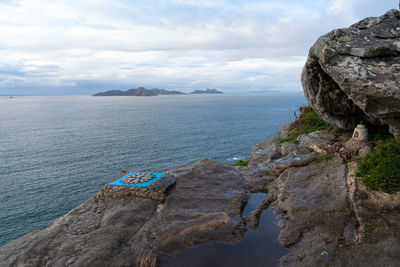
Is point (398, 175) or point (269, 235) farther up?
point (398, 175)

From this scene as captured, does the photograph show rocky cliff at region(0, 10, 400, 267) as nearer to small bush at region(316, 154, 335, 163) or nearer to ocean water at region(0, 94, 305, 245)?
small bush at region(316, 154, 335, 163)

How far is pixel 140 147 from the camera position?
49.1m

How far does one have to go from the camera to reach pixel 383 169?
12578 millimetres

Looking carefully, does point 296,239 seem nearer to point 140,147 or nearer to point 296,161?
point 296,161

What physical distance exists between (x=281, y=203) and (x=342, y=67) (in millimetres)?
8714

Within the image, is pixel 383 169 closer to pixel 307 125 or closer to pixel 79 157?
pixel 307 125

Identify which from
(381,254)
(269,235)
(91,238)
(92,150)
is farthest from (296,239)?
(92,150)

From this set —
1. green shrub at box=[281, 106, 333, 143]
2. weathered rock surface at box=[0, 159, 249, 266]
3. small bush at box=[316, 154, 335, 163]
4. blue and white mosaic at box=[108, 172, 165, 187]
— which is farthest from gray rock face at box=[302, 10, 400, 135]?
blue and white mosaic at box=[108, 172, 165, 187]

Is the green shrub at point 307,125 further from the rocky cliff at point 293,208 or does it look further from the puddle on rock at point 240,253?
the puddle on rock at point 240,253

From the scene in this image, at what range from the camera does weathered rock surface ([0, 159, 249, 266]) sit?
10.2m

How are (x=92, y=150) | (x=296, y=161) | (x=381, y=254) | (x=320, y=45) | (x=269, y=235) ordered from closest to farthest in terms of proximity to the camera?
(x=381, y=254), (x=269, y=235), (x=320, y=45), (x=296, y=161), (x=92, y=150)

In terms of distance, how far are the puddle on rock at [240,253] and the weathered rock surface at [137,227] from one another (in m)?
0.45

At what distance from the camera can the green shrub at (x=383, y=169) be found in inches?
472

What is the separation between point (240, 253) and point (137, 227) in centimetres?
539
